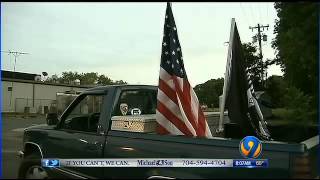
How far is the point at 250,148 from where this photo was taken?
3.95 metres

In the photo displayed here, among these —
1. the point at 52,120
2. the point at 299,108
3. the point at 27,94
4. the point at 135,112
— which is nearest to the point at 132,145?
the point at 135,112

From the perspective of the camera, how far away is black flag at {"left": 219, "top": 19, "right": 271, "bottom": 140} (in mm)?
5145

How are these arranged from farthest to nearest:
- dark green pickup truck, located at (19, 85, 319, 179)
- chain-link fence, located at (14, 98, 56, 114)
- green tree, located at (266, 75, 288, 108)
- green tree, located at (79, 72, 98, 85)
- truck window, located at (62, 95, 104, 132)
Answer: green tree, located at (79, 72, 98, 85)
chain-link fence, located at (14, 98, 56, 114)
truck window, located at (62, 95, 104, 132)
dark green pickup truck, located at (19, 85, 319, 179)
green tree, located at (266, 75, 288, 108)

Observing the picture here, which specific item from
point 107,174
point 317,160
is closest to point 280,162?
point 317,160

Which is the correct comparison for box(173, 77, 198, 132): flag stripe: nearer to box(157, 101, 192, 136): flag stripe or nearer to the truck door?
box(157, 101, 192, 136): flag stripe

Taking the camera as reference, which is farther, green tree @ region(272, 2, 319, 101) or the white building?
the white building

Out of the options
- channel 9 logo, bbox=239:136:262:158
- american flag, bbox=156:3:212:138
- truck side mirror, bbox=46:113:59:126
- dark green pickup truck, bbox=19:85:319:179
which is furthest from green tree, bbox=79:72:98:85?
channel 9 logo, bbox=239:136:262:158

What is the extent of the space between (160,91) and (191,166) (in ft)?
3.99

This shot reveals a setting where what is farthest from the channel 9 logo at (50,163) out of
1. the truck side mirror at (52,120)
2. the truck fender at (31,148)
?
the truck side mirror at (52,120)

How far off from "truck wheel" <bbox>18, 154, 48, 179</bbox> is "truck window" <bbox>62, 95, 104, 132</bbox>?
1.99 ft

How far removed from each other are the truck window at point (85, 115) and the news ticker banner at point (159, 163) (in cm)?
46

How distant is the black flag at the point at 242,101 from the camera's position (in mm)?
5145

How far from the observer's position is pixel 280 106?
11.3ft

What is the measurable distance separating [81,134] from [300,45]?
317 cm
